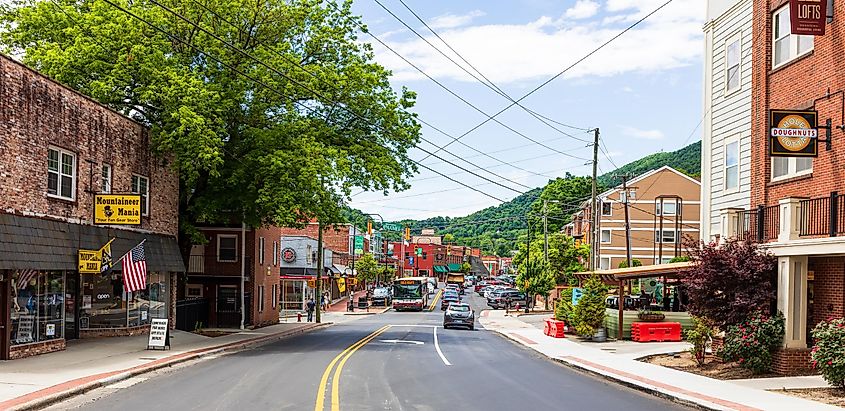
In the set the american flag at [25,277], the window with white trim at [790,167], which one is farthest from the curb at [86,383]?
the window with white trim at [790,167]

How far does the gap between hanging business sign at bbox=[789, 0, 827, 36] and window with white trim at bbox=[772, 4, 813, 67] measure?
1185 mm

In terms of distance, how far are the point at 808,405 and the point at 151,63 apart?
2517 cm

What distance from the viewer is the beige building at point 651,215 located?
78.0 m

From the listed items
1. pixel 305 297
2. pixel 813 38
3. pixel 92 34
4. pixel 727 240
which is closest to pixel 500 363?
pixel 727 240

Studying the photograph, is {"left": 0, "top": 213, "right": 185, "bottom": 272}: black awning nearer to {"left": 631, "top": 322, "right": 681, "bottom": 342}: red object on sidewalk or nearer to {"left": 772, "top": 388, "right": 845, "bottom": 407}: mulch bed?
{"left": 772, "top": 388, "right": 845, "bottom": 407}: mulch bed

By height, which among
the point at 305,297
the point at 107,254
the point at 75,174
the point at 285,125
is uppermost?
the point at 285,125

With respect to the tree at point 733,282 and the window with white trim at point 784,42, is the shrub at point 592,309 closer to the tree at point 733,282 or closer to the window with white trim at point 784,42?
the tree at point 733,282

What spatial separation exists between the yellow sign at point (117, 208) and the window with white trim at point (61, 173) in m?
0.94

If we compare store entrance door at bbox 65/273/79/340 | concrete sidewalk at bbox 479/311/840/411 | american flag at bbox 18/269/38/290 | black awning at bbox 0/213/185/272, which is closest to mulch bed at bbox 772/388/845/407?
concrete sidewalk at bbox 479/311/840/411

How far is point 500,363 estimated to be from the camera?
83.6ft

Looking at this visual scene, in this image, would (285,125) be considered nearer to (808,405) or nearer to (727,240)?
(727,240)

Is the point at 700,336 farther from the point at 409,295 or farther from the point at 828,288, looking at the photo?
the point at 409,295

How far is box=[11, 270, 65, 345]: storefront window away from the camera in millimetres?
22812

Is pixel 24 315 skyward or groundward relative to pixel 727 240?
groundward
